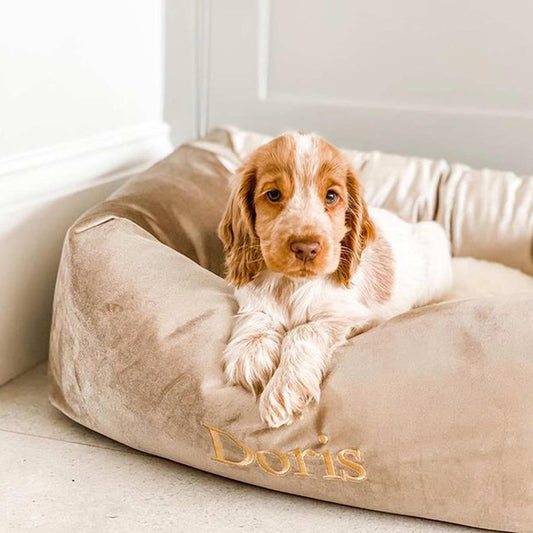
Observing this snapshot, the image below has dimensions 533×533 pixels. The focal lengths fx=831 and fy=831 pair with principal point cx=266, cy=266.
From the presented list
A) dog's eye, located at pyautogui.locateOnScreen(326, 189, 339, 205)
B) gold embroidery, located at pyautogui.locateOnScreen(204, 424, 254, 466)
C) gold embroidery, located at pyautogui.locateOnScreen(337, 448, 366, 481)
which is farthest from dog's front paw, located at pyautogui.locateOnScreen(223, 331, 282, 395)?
dog's eye, located at pyautogui.locateOnScreen(326, 189, 339, 205)

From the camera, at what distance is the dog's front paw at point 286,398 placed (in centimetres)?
184

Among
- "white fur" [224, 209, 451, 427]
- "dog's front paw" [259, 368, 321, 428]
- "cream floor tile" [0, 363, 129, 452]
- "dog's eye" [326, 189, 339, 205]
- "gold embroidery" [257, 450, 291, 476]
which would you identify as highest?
"dog's eye" [326, 189, 339, 205]

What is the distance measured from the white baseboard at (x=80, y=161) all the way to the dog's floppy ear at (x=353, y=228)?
1083 millimetres

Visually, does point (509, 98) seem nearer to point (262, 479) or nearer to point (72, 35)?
point (72, 35)

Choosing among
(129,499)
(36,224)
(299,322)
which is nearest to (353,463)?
(299,322)

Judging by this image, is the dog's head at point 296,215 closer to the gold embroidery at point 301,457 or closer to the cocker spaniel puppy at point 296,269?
the cocker spaniel puppy at point 296,269

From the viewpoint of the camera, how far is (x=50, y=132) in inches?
108

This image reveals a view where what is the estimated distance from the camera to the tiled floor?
187cm

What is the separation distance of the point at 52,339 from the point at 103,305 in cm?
32

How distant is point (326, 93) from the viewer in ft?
11.3

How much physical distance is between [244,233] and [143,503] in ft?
2.27

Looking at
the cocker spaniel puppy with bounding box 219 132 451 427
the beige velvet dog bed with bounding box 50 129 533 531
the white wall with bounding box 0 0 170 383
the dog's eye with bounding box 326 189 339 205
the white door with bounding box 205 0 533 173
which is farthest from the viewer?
the white door with bounding box 205 0 533 173

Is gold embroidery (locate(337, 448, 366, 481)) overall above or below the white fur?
below

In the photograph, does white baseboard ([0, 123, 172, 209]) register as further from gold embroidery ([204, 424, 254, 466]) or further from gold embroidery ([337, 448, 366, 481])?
gold embroidery ([337, 448, 366, 481])
